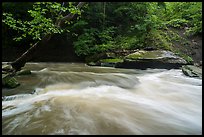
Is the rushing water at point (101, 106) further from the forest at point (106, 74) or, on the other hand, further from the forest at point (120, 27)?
the forest at point (120, 27)

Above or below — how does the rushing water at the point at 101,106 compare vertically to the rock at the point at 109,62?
below

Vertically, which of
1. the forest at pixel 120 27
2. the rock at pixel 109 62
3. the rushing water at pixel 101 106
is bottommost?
the rushing water at pixel 101 106

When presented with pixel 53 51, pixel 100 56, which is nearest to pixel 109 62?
pixel 100 56

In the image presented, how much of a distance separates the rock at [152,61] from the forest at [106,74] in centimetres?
4

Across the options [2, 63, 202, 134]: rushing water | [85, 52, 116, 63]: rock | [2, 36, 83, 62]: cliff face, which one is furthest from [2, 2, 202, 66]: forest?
[2, 63, 202, 134]: rushing water

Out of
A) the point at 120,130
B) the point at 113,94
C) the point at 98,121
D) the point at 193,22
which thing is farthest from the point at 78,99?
the point at 193,22

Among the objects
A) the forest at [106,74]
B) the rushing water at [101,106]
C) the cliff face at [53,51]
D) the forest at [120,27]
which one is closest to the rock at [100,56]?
the forest at [106,74]

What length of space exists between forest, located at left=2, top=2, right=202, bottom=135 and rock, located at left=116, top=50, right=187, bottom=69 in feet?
0.13

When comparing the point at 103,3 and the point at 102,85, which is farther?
the point at 103,3

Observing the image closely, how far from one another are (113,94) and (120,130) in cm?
218

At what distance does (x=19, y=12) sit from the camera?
13.9 metres

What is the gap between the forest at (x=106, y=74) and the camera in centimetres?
381

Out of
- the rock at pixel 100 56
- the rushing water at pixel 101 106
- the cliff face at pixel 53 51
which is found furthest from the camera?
the cliff face at pixel 53 51

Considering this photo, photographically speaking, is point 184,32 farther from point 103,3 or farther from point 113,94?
point 113,94
